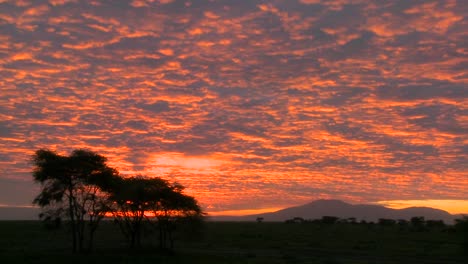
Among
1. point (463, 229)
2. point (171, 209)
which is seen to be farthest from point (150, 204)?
point (463, 229)

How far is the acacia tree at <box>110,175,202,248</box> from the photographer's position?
68.5 m

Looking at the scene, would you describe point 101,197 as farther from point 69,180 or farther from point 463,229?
point 463,229

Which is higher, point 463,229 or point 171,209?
point 171,209

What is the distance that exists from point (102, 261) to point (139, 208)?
733 inches

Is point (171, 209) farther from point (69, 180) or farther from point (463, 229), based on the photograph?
point (463, 229)

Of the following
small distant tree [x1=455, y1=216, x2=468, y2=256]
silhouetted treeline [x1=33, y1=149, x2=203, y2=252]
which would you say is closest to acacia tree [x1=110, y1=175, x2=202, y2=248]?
silhouetted treeline [x1=33, y1=149, x2=203, y2=252]

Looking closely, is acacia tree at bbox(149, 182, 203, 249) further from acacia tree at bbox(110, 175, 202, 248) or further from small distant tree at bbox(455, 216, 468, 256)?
small distant tree at bbox(455, 216, 468, 256)

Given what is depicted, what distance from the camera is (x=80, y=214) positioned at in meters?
63.6

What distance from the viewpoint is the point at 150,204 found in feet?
229

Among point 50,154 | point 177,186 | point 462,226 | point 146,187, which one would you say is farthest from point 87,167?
point 462,226

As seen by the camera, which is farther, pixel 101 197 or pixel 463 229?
pixel 101 197

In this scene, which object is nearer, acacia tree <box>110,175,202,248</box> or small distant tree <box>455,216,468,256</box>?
small distant tree <box>455,216,468,256</box>

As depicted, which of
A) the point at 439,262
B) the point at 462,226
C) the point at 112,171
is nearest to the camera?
the point at 462,226

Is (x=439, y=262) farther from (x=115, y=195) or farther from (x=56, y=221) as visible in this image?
(x=56, y=221)
